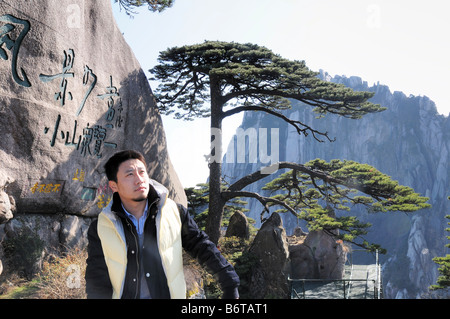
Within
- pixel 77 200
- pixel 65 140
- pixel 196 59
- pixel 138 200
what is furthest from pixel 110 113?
pixel 138 200

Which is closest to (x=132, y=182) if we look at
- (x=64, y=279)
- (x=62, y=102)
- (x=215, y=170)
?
(x=64, y=279)

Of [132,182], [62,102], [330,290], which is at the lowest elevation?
[330,290]

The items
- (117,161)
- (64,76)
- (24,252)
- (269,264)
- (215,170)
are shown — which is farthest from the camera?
(215,170)

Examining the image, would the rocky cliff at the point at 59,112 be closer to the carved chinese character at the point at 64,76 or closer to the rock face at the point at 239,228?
the carved chinese character at the point at 64,76

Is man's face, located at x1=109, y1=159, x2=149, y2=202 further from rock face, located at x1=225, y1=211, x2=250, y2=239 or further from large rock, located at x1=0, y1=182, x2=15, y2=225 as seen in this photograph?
rock face, located at x1=225, y1=211, x2=250, y2=239

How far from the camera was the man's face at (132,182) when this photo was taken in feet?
7.29

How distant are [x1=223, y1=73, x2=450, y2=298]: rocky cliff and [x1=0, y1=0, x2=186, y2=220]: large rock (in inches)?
1597

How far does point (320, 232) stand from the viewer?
13820 mm

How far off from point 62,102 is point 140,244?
685cm

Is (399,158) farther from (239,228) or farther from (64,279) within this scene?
(64,279)

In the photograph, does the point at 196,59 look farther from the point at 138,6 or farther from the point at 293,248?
the point at 293,248

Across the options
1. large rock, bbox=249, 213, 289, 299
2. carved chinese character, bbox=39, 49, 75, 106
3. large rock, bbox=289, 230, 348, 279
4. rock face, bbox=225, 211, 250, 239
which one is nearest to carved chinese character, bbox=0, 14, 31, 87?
carved chinese character, bbox=39, 49, 75, 106

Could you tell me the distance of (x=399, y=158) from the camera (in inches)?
2682

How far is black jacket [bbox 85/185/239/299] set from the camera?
2.14 m
